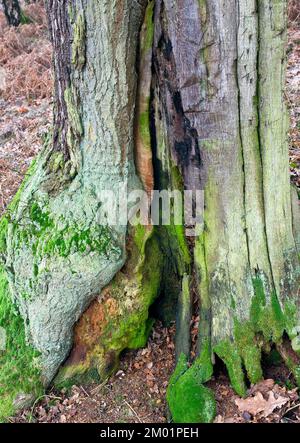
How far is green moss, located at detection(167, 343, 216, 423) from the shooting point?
296 cm

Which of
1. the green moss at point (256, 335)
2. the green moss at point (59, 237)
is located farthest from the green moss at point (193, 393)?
the green moss at point (59, 237)

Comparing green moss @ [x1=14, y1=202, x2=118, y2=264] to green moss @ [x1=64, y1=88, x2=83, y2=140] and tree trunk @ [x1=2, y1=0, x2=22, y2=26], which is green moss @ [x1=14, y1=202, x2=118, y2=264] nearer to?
green moss @ [x1=64, y1=88, x2=83, y2=140]

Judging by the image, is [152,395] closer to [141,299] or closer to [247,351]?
[141,299]

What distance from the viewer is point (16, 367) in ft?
11.8

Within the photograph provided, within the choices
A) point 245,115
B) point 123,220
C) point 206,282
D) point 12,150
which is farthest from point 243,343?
point 12,150

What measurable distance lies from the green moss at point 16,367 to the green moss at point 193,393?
109cm

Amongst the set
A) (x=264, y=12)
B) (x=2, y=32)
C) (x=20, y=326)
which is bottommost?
(x=20, y=326)

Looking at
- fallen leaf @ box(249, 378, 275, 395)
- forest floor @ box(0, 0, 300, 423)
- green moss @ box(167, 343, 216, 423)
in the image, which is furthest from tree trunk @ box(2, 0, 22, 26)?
fallen leaf @ box(249, 378, 275, 395)

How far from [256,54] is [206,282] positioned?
4.92 ft

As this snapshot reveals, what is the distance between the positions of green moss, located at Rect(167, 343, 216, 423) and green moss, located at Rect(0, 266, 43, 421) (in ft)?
3.58

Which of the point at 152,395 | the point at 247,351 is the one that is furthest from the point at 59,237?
the point at 247,351

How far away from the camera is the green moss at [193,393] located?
296cm
